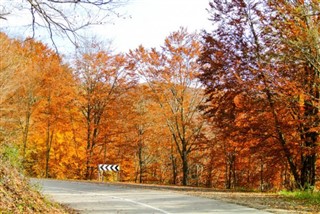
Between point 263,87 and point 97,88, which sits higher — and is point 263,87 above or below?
below

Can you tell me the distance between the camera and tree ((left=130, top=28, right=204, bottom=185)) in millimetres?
25047

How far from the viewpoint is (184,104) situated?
1006 inches

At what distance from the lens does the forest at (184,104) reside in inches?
577

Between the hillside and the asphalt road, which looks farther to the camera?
the asphalt road

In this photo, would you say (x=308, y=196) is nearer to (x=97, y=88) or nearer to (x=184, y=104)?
(x=184, y=104)

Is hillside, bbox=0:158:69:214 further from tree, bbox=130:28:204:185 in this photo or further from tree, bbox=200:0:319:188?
tree, bbox=130:28:204:185

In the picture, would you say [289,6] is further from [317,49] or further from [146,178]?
[146,178]

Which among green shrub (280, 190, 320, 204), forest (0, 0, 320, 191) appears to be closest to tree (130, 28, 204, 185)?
forest (0, 0, 320, 191)

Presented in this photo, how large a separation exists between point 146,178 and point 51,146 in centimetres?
1043

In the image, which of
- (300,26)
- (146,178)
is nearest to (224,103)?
(300,26)

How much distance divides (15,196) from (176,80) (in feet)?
61.4

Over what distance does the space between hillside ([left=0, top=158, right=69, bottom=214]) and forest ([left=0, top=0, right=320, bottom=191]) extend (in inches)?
53.8

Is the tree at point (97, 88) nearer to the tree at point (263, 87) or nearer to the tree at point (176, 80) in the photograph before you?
the tree at point (176, 80)

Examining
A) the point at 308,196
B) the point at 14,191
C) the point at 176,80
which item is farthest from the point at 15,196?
the point at 176,80
